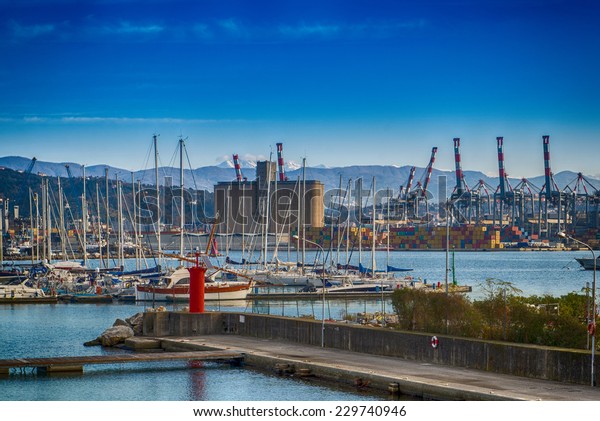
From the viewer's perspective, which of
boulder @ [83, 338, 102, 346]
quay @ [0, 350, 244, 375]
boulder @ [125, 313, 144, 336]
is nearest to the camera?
quay @ [0, 350, 244, 375]

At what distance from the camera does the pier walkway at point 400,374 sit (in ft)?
56.9

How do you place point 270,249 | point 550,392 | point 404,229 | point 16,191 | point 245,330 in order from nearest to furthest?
point 550,392, point 245,330, point 16,191, point 270,249, point 404,229

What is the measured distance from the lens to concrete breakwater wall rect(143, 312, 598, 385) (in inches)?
736

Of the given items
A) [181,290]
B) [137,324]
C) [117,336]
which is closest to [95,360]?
[117,336]

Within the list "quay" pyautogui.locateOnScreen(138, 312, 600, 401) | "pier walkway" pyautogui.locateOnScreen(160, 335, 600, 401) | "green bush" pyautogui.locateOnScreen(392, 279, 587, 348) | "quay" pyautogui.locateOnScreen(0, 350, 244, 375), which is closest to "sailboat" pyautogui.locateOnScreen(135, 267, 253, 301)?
"quay" pyautogui.locateOnScreen(138, 312, 600, 401)

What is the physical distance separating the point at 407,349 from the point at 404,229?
6655 inches

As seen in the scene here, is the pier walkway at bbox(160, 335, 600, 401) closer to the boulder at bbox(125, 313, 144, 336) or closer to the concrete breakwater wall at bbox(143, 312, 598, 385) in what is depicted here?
the concrete breakwater wall at bbox(143, 312, 598, 385)

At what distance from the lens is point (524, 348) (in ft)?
63.9

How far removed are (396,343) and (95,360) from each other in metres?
7.35

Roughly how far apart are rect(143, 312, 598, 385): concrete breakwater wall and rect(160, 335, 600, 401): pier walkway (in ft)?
0.88

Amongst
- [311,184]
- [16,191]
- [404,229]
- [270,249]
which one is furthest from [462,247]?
[16,191]

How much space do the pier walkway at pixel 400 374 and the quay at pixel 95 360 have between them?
1.75 ft

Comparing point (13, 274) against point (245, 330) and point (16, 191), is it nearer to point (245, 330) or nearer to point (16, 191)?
point (16, 191)

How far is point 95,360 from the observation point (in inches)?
976
